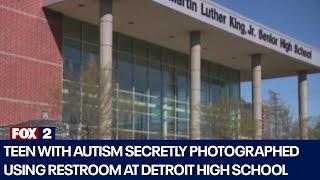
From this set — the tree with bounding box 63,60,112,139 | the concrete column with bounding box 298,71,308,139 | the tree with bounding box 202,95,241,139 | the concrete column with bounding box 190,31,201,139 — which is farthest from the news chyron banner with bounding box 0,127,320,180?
the concrete column with bounding box 298,71,308,139

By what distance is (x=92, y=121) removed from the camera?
2886cm

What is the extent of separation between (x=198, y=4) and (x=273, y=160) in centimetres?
2552

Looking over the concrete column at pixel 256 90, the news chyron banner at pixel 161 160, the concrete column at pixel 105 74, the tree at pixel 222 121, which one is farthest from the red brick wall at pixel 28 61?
the concrete column at pixel 256 90

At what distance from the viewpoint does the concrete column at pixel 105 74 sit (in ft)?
94.2

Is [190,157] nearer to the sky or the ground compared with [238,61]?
nearer to the ground

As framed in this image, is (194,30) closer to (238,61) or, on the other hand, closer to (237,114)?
(237,114)

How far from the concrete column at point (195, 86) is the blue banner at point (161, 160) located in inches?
1019

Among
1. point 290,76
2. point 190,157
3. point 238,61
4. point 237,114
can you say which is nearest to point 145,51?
point 237,114

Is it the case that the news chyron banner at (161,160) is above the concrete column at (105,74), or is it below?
below

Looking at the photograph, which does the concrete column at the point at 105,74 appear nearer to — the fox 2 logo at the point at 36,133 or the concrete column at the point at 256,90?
the fox 2 logo at the point at 36,133

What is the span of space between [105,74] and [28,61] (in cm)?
452

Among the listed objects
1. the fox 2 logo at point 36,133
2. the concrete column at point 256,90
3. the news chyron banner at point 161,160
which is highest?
the concrete column at point 256,90

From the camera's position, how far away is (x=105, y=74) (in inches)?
1161

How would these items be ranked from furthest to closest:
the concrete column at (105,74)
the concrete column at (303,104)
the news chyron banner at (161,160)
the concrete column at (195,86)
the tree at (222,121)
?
the concrete column at (303,104), the tree at (222,121), the concrete column at (195,86), the concrete column at (105,74), the news chyron banner at (161,160)
